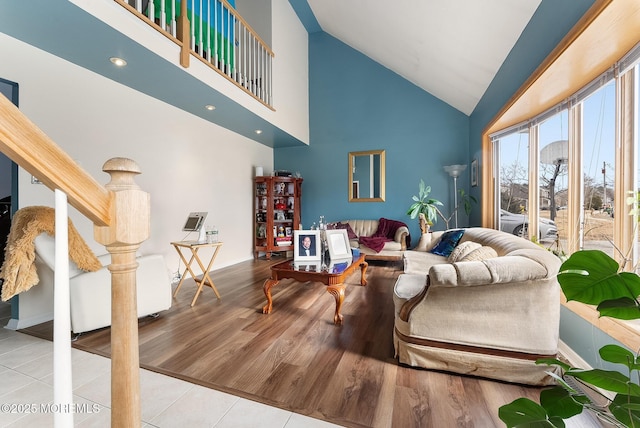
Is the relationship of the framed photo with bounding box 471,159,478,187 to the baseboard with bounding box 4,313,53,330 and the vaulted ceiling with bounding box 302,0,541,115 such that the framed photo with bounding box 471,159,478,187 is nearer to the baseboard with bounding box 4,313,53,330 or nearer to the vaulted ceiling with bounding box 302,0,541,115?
the vaulted ceiling with bounding box 302,0,541,115

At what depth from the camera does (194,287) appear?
11.5ft

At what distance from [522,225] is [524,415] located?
333 cm

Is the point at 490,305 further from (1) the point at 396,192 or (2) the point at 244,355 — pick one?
(1) the point at 396,192

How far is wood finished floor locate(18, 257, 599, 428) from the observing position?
1410 mm

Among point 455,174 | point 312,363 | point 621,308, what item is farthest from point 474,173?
point 621,308

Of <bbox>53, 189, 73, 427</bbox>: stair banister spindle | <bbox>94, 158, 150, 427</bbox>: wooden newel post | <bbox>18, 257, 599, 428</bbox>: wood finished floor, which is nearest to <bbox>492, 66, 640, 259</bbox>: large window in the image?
<bbox>18, 257, 599, 428</bbox>: wood finished floor

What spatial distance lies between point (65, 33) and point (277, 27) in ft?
10.7

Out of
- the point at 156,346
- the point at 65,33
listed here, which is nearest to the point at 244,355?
the point at 156,346

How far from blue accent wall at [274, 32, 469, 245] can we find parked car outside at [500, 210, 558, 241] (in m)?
1.31

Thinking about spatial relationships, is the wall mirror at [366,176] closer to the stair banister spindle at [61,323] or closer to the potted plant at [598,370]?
the potted plant at [598,370]

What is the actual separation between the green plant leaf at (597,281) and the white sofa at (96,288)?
2.18 m

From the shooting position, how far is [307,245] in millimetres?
2838

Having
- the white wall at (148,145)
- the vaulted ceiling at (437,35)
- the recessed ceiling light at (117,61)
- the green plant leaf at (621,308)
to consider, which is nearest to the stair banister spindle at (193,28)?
the recessed ceiling light at (117,61)

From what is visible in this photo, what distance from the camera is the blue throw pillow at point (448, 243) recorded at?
3.43 m
